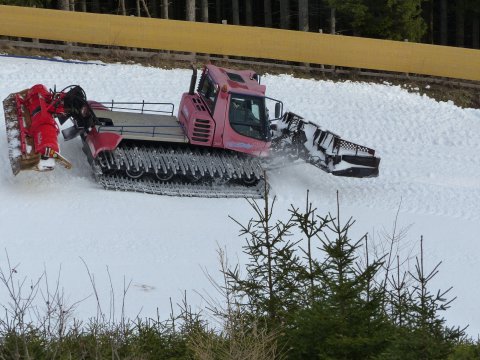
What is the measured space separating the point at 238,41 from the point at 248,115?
865cm

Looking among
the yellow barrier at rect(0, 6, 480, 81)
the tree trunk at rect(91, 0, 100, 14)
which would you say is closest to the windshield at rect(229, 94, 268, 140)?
the yellow barrier at rect(0, 6, 480, 81)

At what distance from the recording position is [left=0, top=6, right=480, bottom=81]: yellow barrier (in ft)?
78.8

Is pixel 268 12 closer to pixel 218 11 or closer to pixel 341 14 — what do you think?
pixel 218 11

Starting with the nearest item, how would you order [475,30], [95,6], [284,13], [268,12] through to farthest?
[284,13] < [475,30] < [268,12] < [95,6]

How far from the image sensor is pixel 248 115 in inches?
647

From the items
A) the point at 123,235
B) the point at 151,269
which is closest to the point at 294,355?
the point at 151,269

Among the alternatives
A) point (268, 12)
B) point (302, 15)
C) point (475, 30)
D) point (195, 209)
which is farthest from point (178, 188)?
point (475, 30)

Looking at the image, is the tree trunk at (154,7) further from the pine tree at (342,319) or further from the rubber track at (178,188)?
the pine tree at (342,319)

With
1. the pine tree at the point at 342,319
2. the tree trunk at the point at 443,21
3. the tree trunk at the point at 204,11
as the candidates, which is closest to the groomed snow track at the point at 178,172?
the pine tree at the point at 342,319

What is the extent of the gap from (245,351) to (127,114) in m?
11.1

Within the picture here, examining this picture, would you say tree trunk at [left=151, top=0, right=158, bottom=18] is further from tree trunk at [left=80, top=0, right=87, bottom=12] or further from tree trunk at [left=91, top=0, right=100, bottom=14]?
tree trunk at [left=80, top=0, right=87, bottom=12]

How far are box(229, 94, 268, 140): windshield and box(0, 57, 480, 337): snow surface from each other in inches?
38.5

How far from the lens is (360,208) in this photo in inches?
653

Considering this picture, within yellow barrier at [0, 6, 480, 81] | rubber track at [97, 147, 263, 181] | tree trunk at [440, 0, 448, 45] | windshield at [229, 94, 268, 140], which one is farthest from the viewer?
tree trunk at [440, 0, 448, 45]
